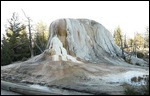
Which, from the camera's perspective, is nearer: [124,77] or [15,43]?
[124,77]

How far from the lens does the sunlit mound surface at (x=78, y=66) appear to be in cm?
1171

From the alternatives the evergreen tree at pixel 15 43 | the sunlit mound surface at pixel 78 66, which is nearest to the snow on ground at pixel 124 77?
the sunlit mound surface at pixel 78 66

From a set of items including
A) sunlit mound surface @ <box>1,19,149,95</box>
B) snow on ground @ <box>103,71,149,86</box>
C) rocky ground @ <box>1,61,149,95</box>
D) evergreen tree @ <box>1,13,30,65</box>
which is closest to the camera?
rocky ground @ <box>1,61,149,95</box>

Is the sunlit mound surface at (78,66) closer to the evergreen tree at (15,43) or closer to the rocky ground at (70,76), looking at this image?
the rocky ground at (70,76)

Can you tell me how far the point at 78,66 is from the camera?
14.3m

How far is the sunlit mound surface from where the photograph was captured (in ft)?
38.4

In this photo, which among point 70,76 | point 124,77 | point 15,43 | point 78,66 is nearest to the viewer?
point 124,77

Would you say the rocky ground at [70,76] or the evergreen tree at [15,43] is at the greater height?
the rocky ground at [70,76]

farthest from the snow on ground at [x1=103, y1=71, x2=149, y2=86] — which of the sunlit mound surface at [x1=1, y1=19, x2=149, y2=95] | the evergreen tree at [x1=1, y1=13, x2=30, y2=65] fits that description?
the evergreen tree at [x1=1, y1=13, x2=30, y2=65]

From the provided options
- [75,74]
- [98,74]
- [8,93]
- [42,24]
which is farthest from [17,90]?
[42,24]

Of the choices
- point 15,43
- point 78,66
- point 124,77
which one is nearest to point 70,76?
point 78,66

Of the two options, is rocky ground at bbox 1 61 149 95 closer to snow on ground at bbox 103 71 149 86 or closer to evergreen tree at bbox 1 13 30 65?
snow on ground at bbox 103 71 149 86

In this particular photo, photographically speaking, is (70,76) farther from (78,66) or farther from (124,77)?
(124,77)

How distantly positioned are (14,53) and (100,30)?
8319 mm
